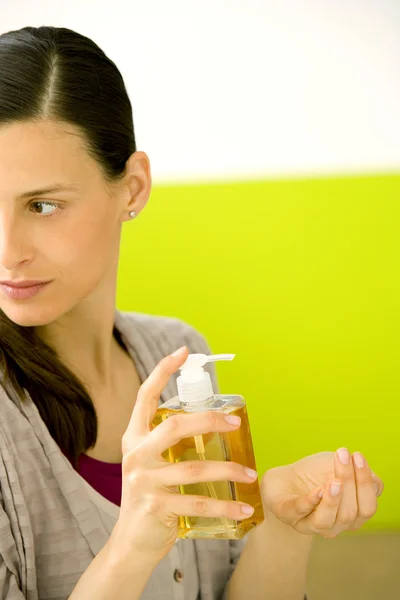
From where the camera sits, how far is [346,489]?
2.55 ft

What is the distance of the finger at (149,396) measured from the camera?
0.68m

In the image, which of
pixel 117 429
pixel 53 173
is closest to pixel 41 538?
pixel 117 429

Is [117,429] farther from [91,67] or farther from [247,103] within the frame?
[247,103]

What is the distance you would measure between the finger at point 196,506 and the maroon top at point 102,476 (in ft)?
1.01

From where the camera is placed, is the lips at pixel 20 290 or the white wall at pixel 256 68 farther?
the white wall at pixel 256 68

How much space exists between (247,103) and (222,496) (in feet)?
3.40

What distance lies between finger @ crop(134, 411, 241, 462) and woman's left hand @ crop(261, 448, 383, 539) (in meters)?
0.17

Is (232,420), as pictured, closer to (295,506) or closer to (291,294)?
(295,506)

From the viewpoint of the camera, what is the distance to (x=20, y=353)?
0.95 metres

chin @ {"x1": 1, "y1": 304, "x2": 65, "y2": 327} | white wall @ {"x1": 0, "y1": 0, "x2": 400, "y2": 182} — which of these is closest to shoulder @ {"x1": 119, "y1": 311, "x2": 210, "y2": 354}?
chin @ {"x1": 1, "y1": 304, "x2": 65, "y2": 327}

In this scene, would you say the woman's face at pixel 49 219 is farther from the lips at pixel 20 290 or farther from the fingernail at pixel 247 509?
the fingernail at pixel 247 509

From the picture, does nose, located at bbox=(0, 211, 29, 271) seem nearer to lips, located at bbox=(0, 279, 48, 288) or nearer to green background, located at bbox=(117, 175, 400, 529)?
lips, located at bbox=(0, 279, 48, 288)

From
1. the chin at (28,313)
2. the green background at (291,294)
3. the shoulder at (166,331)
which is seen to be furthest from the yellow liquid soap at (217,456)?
the green background at (291,294)

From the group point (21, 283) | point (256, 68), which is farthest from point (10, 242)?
point (256, 68)
